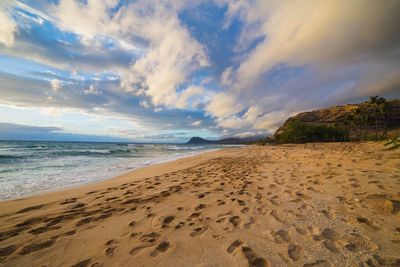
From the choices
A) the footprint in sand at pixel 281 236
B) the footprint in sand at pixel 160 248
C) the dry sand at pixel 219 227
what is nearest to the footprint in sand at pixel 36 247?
the dry sand at pixel 219 227

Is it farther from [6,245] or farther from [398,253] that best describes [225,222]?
[6,245]

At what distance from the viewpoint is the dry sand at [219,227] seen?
7.88 ft

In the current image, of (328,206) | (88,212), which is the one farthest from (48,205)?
(328,206)

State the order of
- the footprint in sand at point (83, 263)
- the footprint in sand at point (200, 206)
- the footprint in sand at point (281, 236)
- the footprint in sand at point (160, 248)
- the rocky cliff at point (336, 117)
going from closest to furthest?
1. the footprint in sand at point (83, 263)
2. the footprint in sand at point (160, 248)
3. the footprint in sand at point (281, 236)
4. the footprint in sand at point (200, 206)
5. the rocky cliff at point (336, 117)

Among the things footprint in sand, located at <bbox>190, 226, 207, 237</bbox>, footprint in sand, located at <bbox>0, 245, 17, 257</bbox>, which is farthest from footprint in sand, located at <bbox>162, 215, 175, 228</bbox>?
footprint in sand, located at <bbox>0, 245, 17, 257</bbox>

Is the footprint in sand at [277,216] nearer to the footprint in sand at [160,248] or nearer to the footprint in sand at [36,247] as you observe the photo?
the footprint in sand at [160,248]

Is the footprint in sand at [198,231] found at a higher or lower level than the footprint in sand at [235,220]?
lower

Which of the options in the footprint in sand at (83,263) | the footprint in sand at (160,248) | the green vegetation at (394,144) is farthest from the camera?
the green vegetation at (394,144)

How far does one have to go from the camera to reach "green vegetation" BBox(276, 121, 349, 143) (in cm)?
5019

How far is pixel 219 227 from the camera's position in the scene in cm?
319

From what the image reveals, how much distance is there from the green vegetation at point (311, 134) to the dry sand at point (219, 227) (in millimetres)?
50076

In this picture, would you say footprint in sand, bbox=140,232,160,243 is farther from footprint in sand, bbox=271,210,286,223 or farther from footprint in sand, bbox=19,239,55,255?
footprint in sand, bbox=271,210,286,223

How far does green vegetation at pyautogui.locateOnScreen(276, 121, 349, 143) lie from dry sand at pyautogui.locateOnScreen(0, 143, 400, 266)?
164 ft

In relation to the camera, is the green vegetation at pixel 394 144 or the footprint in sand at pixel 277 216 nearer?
the footprint in sand at pixel 277 216
